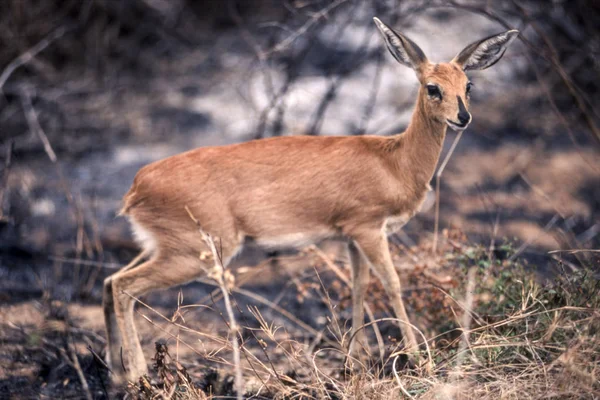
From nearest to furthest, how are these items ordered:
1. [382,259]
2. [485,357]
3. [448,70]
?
[485,357], [448,70], [382,259]

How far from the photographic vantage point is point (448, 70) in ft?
15.3

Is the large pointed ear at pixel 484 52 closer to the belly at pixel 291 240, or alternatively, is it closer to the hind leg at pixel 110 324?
the belly at pixel 291 240

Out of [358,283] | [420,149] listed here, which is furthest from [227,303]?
[420,149]

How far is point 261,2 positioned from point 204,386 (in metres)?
8.57

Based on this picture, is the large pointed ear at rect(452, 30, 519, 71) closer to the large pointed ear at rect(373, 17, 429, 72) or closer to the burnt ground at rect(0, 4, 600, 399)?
the large pointed ear at rect(373, 17, 429, 72)

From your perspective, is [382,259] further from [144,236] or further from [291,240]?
[144,236]

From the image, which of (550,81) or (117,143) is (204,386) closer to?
(117,143)

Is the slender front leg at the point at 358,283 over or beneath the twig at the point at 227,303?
beneath

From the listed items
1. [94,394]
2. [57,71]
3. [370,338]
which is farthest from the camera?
[57,71]

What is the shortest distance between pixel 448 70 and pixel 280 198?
1.40 m

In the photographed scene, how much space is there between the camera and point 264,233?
498cm

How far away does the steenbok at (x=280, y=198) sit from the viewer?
4855mm

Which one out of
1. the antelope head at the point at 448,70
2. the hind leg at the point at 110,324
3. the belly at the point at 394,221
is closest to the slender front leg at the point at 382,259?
the belly at the point at 394,221

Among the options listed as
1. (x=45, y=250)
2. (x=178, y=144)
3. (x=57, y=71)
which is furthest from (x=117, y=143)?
(x=45, y=250)
